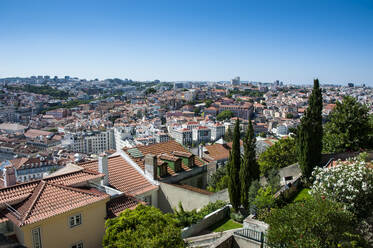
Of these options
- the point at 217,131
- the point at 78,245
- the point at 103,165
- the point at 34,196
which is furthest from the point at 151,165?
the point at 217,131

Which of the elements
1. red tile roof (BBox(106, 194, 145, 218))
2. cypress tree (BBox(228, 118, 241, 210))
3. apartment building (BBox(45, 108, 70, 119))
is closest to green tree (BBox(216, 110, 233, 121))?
apartment building (BBox(45, 108, 70, 119))

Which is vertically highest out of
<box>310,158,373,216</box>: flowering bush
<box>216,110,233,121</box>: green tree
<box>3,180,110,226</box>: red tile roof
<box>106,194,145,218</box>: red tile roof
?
<box>310,158,373,216</box>: flowering bush

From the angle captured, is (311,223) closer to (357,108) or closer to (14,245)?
(14,245)

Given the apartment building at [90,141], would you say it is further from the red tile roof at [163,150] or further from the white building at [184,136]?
the red tile roof at [163,150]

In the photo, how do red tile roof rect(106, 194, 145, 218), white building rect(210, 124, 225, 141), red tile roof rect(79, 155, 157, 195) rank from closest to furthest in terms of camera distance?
1. red tile roof rect(106, 194, 145, 218)
2. red tile roof rect(79, 155, 157, 195)
3. white building rect(210, 124, 225, 141)

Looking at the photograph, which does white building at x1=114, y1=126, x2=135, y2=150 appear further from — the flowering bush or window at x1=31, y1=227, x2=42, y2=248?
the flowering bush

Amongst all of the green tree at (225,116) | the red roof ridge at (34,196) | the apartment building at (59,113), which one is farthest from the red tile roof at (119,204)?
the apartment building at (59,113)

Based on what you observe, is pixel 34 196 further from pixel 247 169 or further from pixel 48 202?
pixel 247 169
